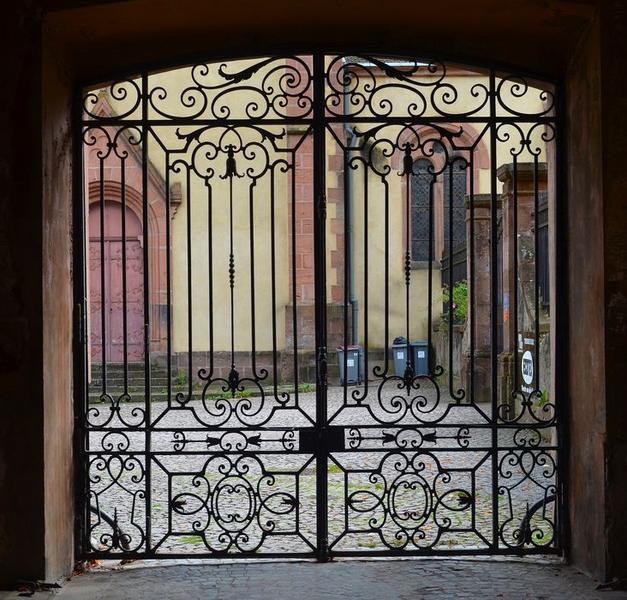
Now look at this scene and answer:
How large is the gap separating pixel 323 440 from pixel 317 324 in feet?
2.40

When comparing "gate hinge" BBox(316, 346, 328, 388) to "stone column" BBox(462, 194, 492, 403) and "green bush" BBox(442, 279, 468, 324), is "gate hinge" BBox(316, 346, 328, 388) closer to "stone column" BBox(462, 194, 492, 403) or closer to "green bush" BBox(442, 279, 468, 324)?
"stone column" BBox(462, 194, 492, 403)

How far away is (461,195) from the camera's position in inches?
816

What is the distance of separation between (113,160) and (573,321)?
1522 cm

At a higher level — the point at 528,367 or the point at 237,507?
the point at 528,367

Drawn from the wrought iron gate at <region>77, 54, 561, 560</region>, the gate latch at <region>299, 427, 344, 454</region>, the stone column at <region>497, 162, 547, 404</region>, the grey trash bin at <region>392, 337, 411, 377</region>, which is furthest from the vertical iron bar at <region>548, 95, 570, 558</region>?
the grey trash bin at <region>392, 337, 411, 377</region>

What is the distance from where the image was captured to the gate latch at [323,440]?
5.70 meters

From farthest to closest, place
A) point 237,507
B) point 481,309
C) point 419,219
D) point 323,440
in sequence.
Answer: point 419,219 < point 481,309 < point 237,507 < point 323,440

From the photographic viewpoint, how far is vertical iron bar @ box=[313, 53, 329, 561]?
18.5ft

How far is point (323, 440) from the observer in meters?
5.71

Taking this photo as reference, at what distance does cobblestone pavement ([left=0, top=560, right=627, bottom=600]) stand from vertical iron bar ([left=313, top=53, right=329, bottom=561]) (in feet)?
1.03

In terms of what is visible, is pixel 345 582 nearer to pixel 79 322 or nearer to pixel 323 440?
pixel 323 440

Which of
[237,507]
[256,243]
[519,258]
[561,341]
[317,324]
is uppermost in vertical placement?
[256,243]

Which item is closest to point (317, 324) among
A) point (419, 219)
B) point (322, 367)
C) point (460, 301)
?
point (322, 367)

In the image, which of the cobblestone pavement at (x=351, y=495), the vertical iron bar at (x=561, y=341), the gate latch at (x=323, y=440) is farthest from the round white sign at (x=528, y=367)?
the gate latch at (x=323, y=440)
